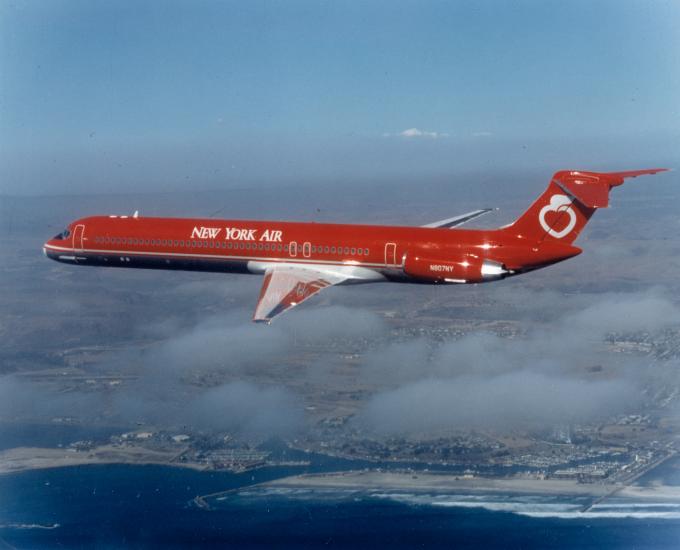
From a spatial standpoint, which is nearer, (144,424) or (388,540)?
(388,540)

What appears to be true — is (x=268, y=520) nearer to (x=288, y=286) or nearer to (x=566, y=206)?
(x=288, y=286)

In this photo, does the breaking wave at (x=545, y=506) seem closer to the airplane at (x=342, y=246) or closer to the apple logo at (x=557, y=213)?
the airplane at (x=342, y=246)

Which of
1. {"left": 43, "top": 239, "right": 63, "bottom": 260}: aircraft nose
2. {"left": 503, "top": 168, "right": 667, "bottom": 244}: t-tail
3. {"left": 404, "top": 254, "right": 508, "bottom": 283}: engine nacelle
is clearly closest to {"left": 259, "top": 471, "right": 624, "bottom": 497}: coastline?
{"left": 404, "top": 254, "right": 508, "bottom": 283}: engine nacelle

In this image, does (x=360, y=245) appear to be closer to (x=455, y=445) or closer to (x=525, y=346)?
(x=455, y=445)

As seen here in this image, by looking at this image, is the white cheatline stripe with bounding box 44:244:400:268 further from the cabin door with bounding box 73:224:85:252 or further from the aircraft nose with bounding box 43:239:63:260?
the cabin door with bounding box 73:224:85:252

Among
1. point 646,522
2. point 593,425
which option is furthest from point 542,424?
point 646,522

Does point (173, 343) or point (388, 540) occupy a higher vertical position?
point (173, 343)
